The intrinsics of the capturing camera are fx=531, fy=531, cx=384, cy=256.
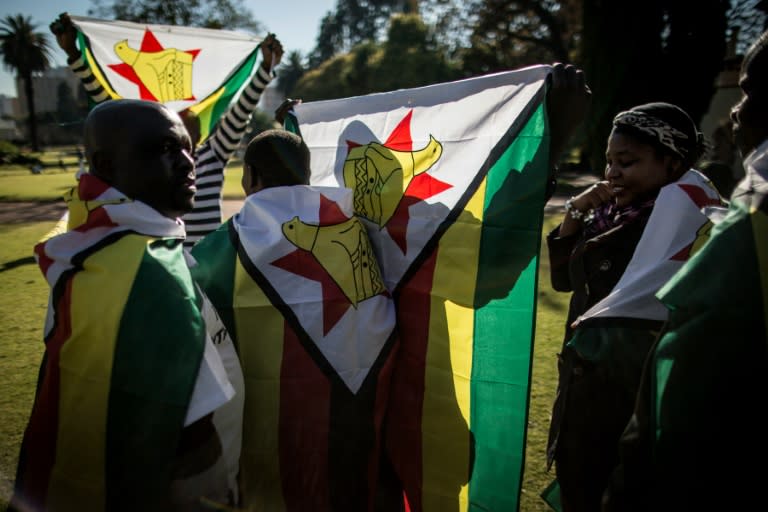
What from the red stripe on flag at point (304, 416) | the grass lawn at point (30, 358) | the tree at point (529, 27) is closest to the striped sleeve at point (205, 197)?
the grass lawn at point (30, 358)

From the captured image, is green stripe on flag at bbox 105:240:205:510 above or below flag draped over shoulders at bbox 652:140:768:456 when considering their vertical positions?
below

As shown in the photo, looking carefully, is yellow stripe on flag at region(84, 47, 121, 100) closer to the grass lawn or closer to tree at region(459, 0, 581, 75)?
the grass lawn

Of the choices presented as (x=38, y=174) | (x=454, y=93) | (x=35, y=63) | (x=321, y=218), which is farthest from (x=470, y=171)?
(x=35, y=63)

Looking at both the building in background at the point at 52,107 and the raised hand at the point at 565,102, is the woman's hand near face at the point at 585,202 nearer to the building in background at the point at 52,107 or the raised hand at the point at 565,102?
the raised hand at the point at 565,102

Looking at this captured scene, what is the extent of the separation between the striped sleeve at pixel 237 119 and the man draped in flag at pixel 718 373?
3.20 meters

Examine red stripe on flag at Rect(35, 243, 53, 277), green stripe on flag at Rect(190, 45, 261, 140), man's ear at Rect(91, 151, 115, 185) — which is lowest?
red stripe on flag at Rect(35, 243, 53, 277)

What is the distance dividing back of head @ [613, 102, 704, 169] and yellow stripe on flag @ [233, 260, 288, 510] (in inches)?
56.3

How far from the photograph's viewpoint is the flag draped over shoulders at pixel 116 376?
4.32 feet

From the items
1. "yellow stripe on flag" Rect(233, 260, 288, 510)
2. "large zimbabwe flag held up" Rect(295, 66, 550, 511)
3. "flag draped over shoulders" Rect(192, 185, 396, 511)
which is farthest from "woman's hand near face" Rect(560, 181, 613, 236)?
"yellow stripe on flag" Rect(233, 260, 288, 510)

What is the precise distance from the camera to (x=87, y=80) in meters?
3.57

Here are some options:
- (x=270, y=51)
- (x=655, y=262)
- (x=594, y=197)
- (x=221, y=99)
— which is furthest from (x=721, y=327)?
(x=221, y=99)

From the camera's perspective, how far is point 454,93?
2.30 m

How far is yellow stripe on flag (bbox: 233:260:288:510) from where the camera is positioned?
1900 mm

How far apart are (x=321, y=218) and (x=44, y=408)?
1.02 m
